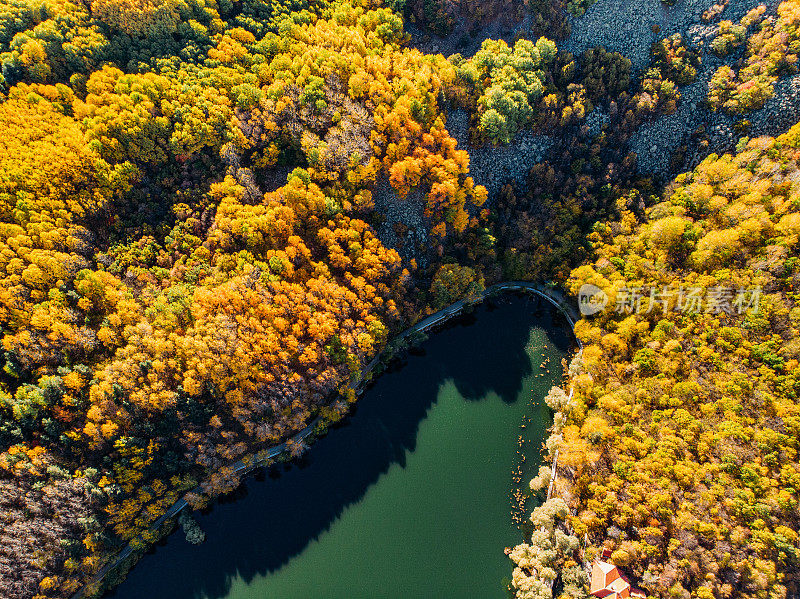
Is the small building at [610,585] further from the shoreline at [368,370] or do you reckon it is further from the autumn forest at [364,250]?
the shoreline at [368,370]

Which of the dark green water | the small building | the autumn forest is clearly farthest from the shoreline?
the small building

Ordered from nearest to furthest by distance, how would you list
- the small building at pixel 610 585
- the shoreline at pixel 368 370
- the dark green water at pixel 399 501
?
the small building at pixel 610 585
the shoreline at pixel 368 370
the dark green water at pixel 399 501

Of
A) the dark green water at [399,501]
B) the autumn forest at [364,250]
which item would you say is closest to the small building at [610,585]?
the autumn forest at [364,250]

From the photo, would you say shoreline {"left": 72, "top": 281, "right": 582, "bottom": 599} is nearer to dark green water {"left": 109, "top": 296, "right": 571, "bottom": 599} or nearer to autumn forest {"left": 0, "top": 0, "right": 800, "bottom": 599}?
autumn forest {"left": 0, "top": 0, "right": 800, "bottom": 599}

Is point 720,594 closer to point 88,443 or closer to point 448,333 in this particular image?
point 448,333

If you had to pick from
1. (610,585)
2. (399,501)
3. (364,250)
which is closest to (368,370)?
(364,250)

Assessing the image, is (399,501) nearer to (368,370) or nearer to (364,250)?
(368,370)
